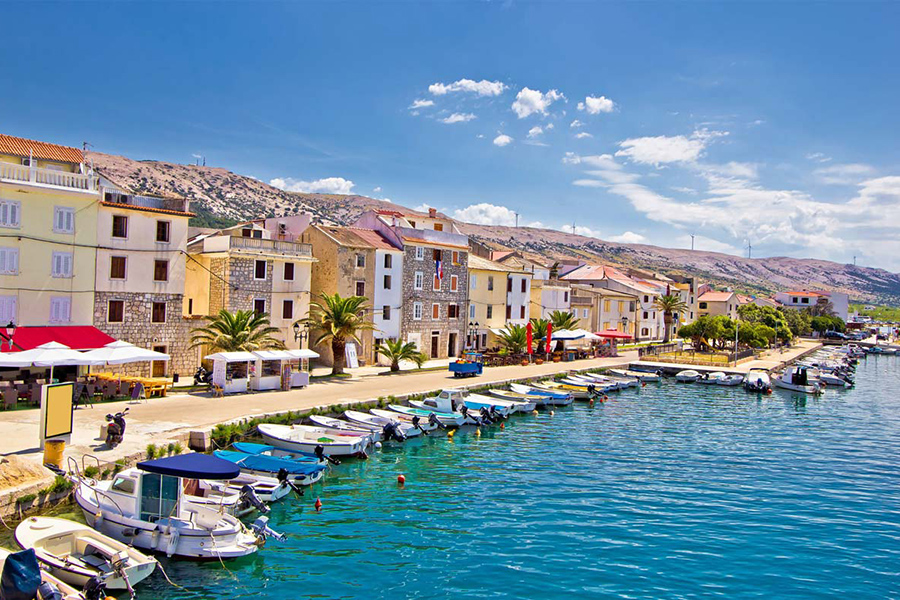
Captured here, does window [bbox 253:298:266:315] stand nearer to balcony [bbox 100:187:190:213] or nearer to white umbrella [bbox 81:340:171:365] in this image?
balcony [bbox 100:187:190:213]

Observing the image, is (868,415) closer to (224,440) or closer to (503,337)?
(503,337)

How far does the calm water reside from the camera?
17.2m

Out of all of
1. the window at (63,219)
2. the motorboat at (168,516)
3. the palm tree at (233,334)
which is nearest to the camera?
the motorboat at (168,516)

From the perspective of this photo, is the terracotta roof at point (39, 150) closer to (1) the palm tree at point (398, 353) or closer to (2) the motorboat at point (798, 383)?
(1) the palm tree at point (398, 353)

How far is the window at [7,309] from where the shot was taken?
3325 centimetres

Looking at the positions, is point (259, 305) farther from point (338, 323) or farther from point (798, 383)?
point (798, 383)

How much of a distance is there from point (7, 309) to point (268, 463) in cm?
1931

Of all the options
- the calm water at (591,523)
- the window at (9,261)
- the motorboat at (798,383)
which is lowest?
the calm water at (591,523)

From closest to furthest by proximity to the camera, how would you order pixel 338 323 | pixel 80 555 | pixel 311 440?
pixel 80 555, pixel 311 440, pixel 338 323

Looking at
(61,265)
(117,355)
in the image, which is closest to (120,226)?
(61,265)

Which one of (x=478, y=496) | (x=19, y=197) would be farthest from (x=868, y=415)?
(x=19, y=197)

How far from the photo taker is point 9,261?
3366 centimetres

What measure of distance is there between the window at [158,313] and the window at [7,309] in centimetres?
713

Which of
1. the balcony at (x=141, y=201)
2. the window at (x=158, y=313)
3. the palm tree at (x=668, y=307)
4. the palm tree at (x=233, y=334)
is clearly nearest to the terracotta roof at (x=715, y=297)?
the palm tree at (x=668, y=307)
